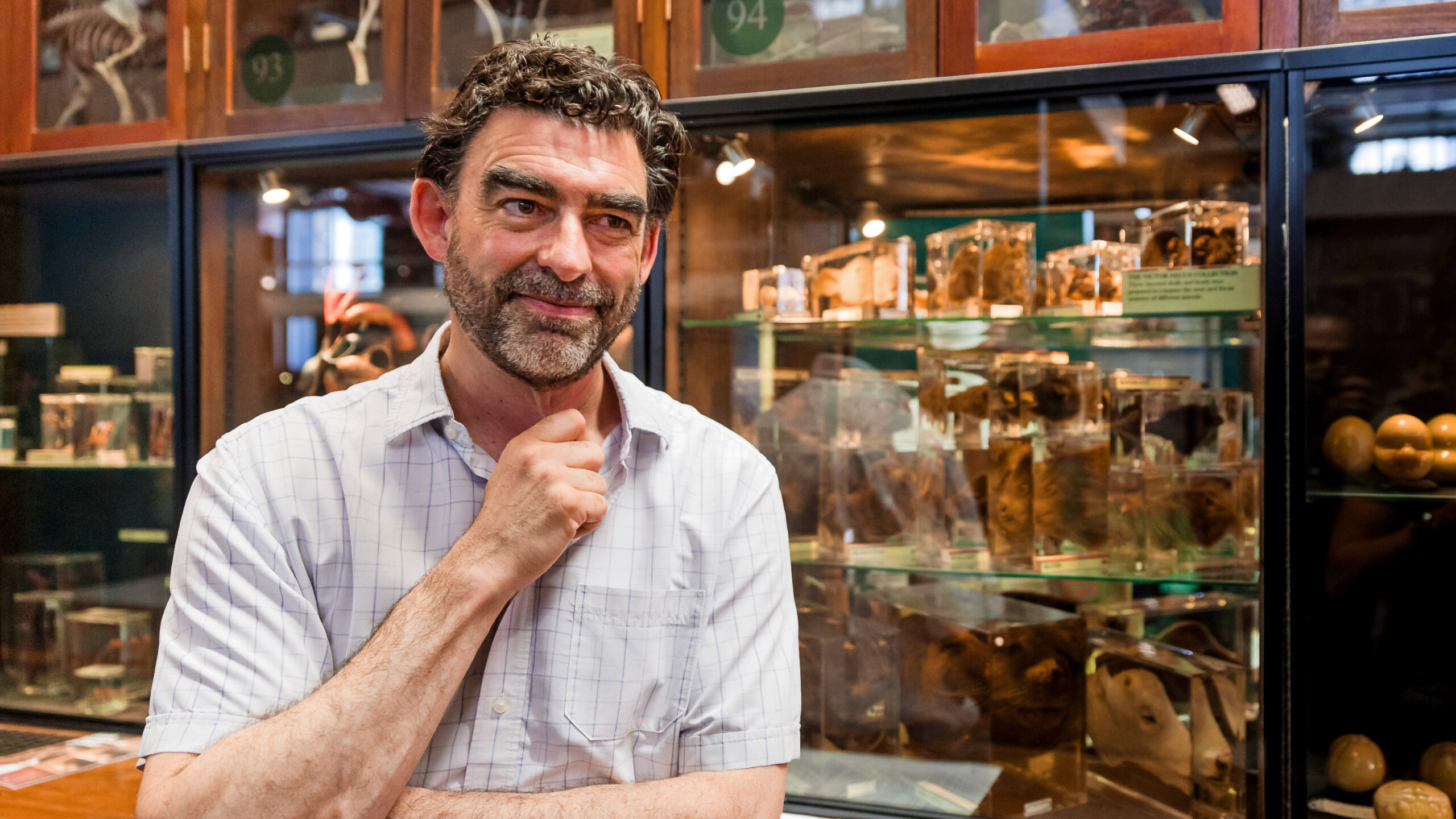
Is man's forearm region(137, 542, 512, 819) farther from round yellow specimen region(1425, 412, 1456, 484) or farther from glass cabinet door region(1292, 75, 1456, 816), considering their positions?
round yellow specimen region(1425, 412, 1456, 484)

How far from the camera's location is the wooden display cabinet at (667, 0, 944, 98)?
1.71 metres

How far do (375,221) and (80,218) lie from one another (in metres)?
0.88

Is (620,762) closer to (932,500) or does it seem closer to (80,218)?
(932,500)

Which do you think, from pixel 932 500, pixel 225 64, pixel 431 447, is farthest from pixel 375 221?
pixel 932 500

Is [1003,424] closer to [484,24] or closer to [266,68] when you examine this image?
[484,24]

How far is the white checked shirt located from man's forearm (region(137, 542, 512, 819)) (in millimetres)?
99

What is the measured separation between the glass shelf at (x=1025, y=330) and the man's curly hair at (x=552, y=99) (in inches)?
29.7

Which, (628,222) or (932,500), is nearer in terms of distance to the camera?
(628,222)

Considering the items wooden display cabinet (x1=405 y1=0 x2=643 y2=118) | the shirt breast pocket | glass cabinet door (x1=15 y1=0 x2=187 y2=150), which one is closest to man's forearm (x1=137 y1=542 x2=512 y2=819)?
the shirt breast pocket

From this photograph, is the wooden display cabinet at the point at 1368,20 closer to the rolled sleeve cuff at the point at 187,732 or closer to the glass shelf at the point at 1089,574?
the glass shelf at the point at 1089,574

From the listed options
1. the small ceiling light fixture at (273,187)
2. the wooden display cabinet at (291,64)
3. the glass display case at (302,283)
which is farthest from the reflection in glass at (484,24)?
the small ceiling light fixture at (273,187)

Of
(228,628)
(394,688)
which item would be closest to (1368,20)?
(394,688)

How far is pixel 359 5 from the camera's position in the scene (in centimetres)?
205

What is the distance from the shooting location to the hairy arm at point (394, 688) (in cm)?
93
